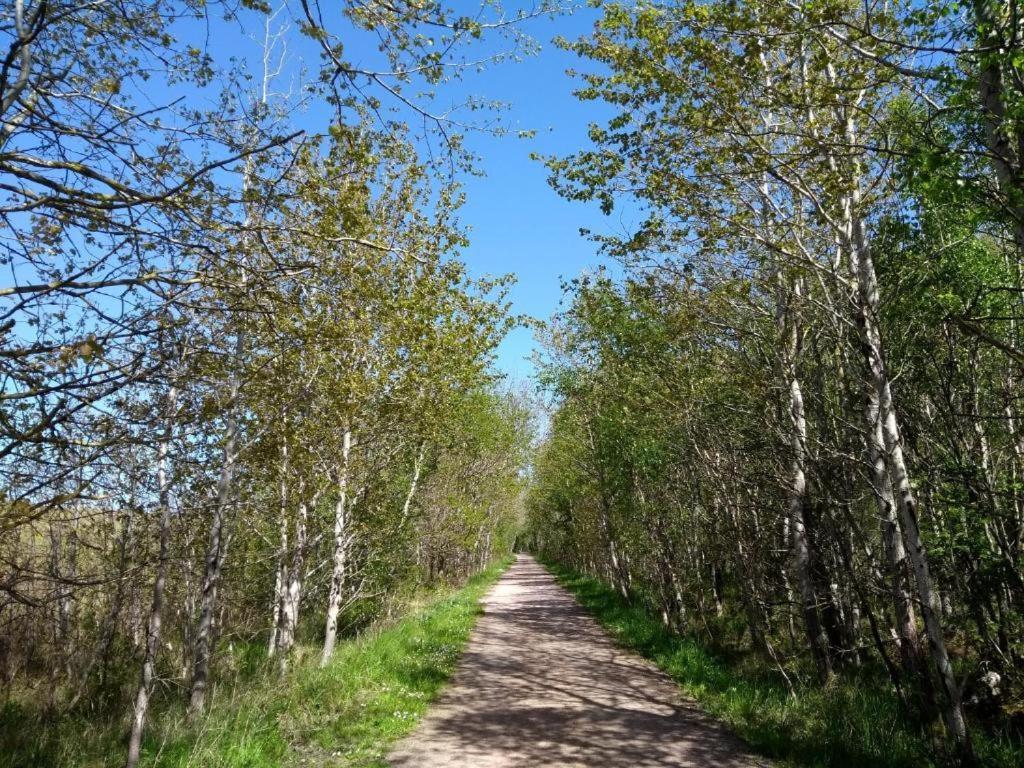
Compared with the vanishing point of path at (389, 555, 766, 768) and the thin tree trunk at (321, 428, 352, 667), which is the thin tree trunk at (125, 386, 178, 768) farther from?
the thin tree trunk at (321, 428, 352, 667)

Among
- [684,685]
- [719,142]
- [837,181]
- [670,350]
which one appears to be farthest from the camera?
[670,350]

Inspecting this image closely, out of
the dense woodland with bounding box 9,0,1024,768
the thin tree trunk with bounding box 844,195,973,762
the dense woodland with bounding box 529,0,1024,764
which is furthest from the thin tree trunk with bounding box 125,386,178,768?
the thin tree trunk with bounding box 844,195,973,762

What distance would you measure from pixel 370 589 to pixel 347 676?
7.87 metres

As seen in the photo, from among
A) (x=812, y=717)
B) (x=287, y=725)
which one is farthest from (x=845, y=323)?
(x=287, y=725)

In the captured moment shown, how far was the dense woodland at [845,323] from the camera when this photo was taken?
494 cm

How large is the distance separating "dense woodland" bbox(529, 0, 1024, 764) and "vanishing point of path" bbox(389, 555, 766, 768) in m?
1.86

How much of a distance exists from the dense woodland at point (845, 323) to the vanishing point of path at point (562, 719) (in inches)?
73.2

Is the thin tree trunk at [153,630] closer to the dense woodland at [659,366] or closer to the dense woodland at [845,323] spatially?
the dense woodland at [659,366]

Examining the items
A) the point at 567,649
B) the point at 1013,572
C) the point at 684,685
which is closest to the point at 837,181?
the point at 1013,572

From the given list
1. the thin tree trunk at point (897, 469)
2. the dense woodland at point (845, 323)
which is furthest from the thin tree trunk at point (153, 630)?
the thin tree trunk at point (897, 469)

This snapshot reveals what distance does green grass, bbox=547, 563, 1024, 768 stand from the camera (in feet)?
19.0

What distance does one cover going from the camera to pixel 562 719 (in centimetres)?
730

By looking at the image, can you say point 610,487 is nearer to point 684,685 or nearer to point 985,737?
point 684,685

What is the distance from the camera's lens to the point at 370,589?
15.8 m
